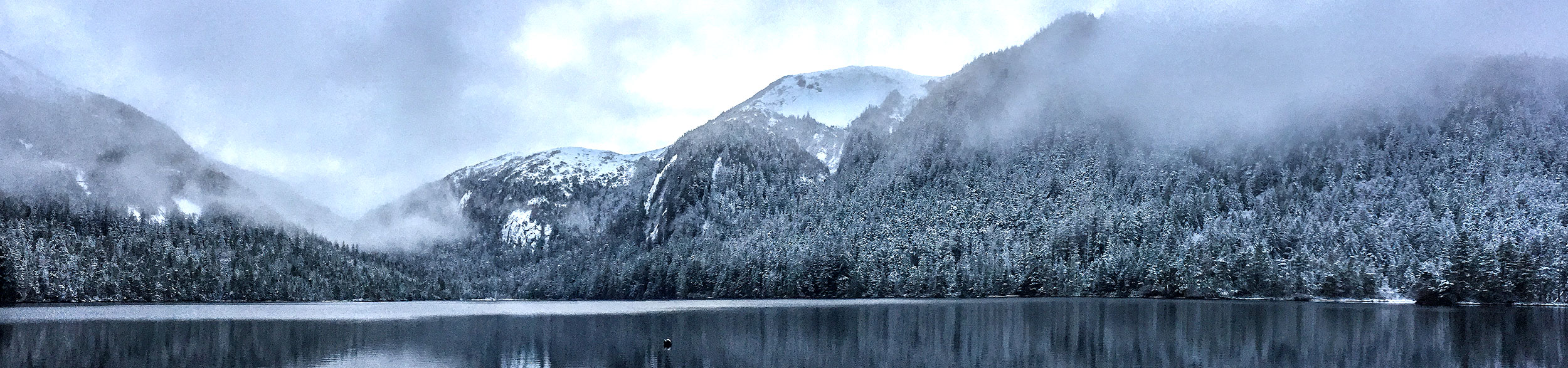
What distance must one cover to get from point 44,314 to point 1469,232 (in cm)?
21878

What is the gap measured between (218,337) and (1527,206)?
211 metres

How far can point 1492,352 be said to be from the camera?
59.5 meters

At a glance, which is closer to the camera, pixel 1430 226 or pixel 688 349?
pixel 688 349

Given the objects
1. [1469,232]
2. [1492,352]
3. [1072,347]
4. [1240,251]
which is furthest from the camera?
[1240,251]

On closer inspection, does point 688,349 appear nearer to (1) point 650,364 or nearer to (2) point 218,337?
(1) point 650,364

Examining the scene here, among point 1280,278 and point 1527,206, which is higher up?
point 1527,206

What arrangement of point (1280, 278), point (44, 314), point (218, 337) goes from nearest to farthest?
point (218, 337)
point (44, 314)
point (1280, 278)

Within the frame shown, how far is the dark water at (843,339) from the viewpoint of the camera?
59906 mm

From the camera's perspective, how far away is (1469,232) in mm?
164625

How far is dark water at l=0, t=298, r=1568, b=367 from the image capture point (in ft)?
197

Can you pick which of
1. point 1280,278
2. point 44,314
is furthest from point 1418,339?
point 44,314

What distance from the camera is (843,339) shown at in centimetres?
7912

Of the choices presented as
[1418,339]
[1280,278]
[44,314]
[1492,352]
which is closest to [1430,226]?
[1280,278]

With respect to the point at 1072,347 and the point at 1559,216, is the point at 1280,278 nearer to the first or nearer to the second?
the point at 1559,216
